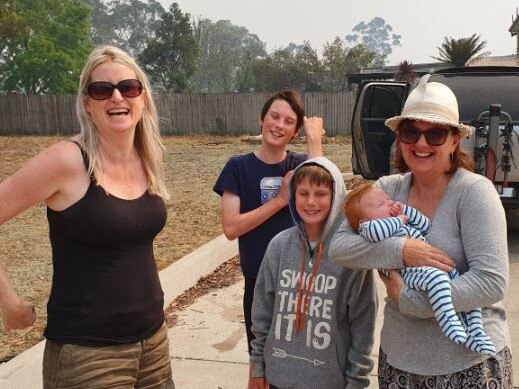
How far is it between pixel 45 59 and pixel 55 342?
44.1 meters

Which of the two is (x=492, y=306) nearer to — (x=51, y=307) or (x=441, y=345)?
(x=441, y=345)

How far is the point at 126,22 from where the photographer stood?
411 ft

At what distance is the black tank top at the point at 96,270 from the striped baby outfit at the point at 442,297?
0.90m

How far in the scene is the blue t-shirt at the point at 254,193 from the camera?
9.62ft

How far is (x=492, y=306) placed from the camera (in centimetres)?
195

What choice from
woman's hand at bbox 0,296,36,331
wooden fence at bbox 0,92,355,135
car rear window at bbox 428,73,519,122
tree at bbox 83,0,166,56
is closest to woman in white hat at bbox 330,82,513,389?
woman's hand at bbox 0,296,36,331

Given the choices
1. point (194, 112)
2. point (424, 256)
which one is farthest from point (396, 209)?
point (194, 112)

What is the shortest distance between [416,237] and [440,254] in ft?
0.40

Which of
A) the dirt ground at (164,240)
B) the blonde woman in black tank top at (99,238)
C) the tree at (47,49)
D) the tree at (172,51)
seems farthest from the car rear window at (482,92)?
the tree at (172,51)

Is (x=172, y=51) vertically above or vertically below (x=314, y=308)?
above

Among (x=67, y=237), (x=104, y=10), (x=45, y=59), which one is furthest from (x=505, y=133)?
(x=104, y=10)

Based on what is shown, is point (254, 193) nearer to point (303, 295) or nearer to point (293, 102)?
point (293, 102)

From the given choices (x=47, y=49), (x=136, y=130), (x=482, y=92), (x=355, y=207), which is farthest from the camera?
(x=47, y=49)

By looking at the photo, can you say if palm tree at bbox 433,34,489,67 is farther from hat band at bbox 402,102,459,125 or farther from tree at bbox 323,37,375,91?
hat band at bbox 402,102,459,125
